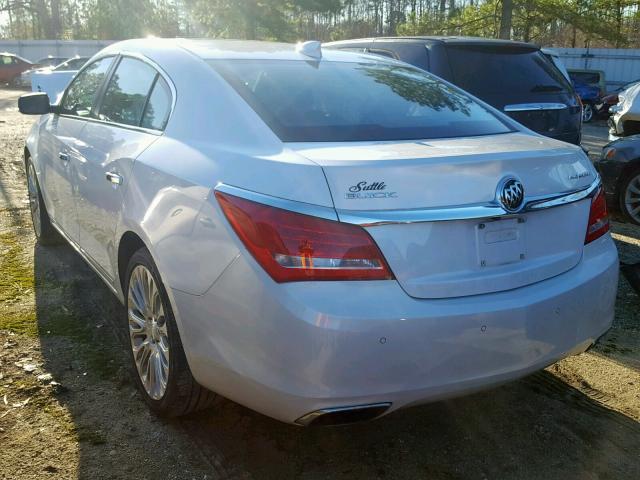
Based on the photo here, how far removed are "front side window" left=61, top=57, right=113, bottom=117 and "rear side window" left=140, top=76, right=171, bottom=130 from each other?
93 centimetres

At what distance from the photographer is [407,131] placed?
2.89 m

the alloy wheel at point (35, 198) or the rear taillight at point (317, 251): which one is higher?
the rear taillight at point (317, 251)

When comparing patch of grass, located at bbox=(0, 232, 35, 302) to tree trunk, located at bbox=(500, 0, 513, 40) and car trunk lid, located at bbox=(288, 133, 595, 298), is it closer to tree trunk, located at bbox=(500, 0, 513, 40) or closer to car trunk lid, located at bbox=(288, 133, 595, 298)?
car trunk lid, located at bbox=(288, 133, 595, 298)

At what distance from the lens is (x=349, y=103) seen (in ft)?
10.0

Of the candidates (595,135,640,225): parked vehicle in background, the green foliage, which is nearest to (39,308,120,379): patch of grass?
(595,135,640,225): parked vehicle in background

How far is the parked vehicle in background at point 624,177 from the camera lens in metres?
7.03

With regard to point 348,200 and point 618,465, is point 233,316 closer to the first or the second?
point 348,200

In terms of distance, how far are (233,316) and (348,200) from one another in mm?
559

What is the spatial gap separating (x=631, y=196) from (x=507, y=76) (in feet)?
7.10

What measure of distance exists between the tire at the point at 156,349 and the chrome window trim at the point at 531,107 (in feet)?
12.2

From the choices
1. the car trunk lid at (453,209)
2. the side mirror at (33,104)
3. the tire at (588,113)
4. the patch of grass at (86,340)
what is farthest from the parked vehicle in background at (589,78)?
the car trunk lid at (453,209)

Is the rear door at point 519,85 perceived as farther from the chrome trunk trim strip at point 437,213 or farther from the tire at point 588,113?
the tire at point 588,113

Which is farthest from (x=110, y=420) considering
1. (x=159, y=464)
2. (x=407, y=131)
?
(x=407, y=131)

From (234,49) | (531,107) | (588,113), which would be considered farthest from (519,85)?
(588,113)
